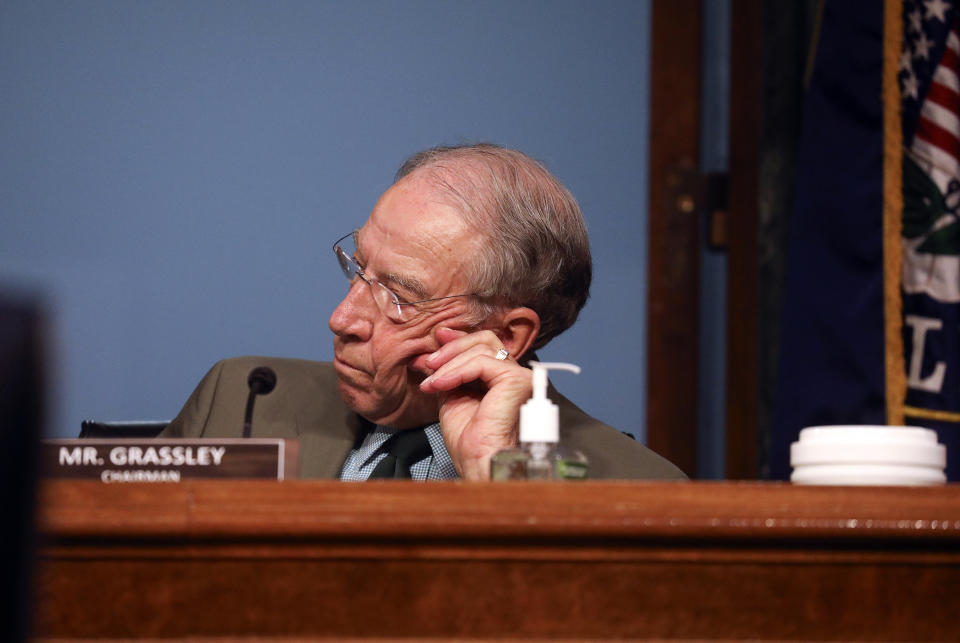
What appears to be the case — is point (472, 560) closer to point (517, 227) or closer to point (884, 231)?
point (517, 227)

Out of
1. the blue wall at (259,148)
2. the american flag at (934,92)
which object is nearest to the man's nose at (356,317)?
the blue wall at (259,148)

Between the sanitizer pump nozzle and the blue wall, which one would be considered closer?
the sanitizer pump nozzle

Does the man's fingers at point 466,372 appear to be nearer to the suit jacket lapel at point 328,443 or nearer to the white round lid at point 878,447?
the suit jacket lapel at point 328,443

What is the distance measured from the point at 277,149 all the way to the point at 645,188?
902 millimetres

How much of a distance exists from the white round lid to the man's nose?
0.86 metres

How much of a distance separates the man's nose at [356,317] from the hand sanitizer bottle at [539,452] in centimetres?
72

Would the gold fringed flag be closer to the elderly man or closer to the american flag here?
the american flag

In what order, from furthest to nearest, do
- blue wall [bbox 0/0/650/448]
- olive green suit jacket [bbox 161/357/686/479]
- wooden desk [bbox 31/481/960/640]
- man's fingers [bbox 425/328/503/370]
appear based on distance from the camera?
blue wall [bbox 0/0/650/448] → olive green suit jacket [bbox 161/357/686/479] → man's fingers [bbox 425/328/503/370] → wooden desk [bbox 31/481/960/640]

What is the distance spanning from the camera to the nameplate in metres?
0.85

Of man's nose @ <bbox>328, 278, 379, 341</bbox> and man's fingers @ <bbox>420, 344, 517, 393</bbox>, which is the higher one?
man's nose @ <bbox>328, 278, 379, 341</bbox>

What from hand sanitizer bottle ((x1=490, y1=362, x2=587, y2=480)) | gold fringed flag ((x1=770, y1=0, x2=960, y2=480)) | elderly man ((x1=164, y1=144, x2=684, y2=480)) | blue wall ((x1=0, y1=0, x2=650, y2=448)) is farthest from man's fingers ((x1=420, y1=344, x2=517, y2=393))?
blue wall ((x1=0, y1=0, x2=650, y2=448))

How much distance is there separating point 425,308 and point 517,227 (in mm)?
191

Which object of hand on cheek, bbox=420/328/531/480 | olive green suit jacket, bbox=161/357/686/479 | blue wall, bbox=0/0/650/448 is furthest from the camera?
blue wall, bbox=0/0/650/448

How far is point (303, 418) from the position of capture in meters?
1.67
